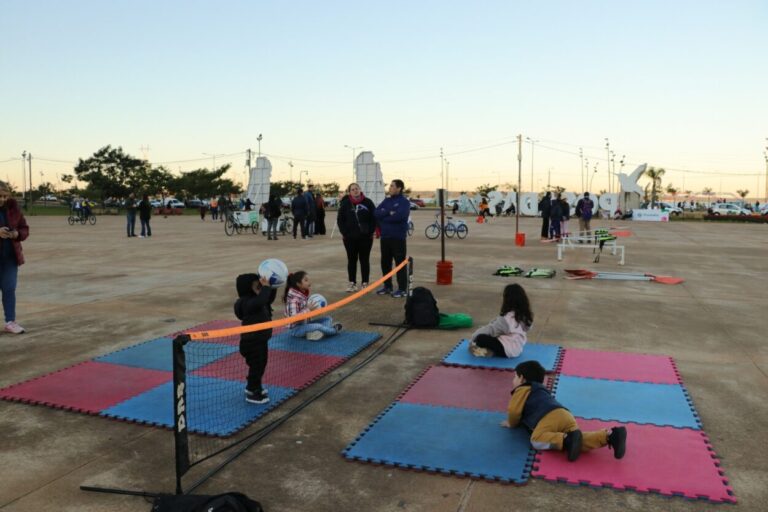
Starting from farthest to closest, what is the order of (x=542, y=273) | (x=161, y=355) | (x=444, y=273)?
(x=542, y=273)
(x=444, y=273)
(x=161, y=355)

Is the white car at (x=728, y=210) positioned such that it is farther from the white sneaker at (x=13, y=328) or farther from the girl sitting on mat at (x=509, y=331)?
the white sneaker at (x=13, y=328)

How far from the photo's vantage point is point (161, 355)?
6.67m

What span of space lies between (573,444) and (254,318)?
9.04 ft

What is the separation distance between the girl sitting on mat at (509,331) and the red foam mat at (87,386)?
3.44 meters

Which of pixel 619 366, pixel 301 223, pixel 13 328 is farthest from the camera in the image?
pixel 301 223

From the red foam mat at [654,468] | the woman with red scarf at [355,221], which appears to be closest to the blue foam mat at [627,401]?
the red foam mat at [654,468]

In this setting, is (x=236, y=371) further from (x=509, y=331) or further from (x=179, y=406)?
(x=509, y=331)

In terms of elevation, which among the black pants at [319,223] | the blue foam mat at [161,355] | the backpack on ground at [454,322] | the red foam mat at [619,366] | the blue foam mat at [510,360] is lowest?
the red foam mat at [619,366]

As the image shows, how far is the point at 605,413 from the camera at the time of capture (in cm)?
499

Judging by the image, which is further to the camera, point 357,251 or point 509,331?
point 357,251

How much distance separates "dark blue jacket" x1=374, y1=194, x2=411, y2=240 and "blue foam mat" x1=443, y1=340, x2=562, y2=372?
362 centimetres

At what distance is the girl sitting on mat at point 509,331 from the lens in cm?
652

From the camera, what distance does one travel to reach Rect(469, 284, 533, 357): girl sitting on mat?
6520 millimetres

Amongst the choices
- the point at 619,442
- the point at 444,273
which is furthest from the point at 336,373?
the point at 444,273
